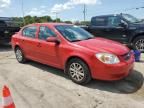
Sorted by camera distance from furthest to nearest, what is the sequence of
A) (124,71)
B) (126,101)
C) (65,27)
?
1. (65,27)
2. (124,71)
3. (126,101)

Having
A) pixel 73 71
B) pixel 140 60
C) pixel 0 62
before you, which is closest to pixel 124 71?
pixel 73 71

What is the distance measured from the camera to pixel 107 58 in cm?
520

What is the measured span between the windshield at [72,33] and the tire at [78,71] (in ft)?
2.29

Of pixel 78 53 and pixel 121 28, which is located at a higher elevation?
pixel 121 28

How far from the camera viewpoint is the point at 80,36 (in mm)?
6465

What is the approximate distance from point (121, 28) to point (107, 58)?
5456 mm

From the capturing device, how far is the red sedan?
5234mm

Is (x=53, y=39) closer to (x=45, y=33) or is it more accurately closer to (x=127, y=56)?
(x=45, y=33)

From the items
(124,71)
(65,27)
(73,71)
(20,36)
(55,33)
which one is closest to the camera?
(124,71)

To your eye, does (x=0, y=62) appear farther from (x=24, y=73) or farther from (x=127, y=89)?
(x=127, y=89)

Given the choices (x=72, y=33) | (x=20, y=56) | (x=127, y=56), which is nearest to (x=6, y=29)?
(x=20, y=56)

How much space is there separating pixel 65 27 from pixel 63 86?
1.94 meters

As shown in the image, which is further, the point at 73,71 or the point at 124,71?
the point at 73,71

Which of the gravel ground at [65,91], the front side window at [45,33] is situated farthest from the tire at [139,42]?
the front side window at [45,33]
